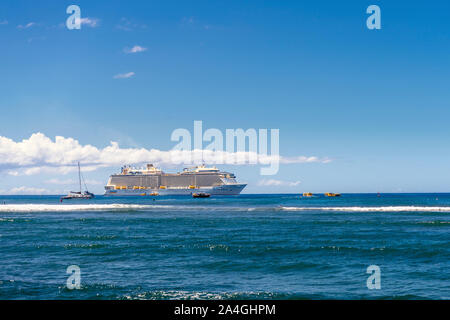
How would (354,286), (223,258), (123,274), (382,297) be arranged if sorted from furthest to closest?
(223,258), (123,274), (354,286), (382,297)

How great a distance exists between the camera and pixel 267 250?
24.6 metres

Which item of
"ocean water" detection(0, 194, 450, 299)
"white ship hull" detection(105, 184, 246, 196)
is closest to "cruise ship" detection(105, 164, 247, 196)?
"white ship hull" detection(105, 184, 246, 196)

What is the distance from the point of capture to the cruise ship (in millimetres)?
183125

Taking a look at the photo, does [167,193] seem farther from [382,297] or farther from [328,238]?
[382,297]

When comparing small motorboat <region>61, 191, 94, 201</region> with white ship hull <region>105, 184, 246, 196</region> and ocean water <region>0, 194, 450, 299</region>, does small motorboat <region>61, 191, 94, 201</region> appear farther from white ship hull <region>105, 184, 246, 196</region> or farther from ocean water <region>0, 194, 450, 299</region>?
ocean water <region>0, 194, 450, 299</region>

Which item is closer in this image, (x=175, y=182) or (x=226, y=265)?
(x=226, y=265)

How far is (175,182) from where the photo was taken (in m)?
188

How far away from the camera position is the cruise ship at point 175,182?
601 feet

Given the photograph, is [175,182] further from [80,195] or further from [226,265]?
[226,265]

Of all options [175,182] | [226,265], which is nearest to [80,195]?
[175,182]

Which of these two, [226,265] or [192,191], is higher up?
[226,265]
